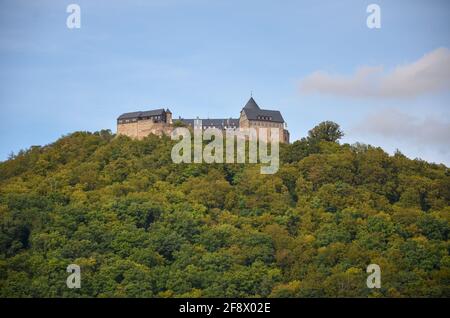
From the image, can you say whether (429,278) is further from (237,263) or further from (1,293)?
(1,293)

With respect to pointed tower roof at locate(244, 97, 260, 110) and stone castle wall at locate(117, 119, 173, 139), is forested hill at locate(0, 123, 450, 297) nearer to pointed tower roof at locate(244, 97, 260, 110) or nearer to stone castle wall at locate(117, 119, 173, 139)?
stone castle wall at locate(117, 119, 173, 139)

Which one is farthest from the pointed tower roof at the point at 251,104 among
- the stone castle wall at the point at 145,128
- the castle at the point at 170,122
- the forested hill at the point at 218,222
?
the stone castle wall at the point at 145,128

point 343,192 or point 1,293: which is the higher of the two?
point 343,192

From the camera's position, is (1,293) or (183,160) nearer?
(1,293)

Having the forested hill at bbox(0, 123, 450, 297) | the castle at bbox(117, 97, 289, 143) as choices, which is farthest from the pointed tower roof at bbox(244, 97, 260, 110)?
the forested hill at bbox(0, 123, 450, 297)
